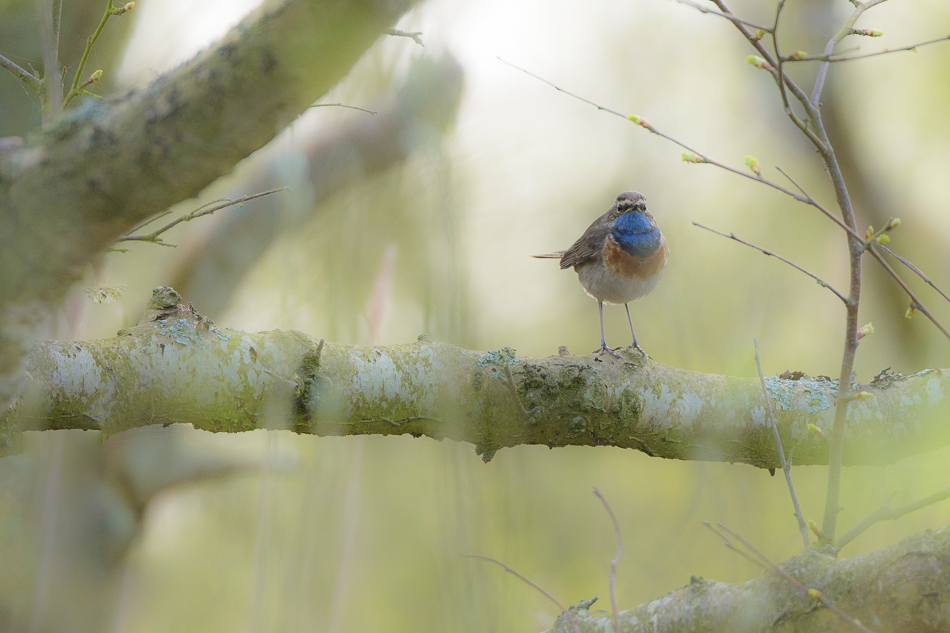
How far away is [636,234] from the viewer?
2.68 m

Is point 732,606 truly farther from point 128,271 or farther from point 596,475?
point 596,475

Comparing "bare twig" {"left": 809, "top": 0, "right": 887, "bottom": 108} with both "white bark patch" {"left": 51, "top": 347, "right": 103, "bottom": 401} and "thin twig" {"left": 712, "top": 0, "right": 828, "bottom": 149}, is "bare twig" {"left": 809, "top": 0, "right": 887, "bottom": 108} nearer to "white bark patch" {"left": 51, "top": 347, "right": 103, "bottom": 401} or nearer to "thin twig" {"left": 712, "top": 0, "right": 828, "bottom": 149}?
"thin twig" {"left": 712, "top": 0, "right": 828, "bottom": 149}

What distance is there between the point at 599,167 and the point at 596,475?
2.33 meters

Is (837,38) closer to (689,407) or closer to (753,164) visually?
(753,164)

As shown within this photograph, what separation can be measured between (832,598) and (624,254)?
1651mm

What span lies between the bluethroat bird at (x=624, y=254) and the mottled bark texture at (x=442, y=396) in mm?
746

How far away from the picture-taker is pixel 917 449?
187 centimetres

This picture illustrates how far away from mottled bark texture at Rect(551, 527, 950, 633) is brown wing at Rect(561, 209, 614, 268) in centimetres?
160

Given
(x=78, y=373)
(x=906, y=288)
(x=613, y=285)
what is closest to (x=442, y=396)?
(x=78, y=373)

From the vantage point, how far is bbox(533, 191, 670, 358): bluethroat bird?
2605 mm

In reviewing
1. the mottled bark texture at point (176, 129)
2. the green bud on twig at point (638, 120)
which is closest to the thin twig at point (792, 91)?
the green bud on twig at point (638, 120)

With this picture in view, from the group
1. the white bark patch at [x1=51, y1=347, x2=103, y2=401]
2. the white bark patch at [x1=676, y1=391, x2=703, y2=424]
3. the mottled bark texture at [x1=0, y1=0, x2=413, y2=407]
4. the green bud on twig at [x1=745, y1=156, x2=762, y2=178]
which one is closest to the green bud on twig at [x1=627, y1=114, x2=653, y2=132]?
the green bud on twig at [x1=745, y1=156, x2=762, y2=178]

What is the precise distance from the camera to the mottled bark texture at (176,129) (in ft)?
2.20

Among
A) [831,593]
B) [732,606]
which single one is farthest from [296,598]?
[831,593]
